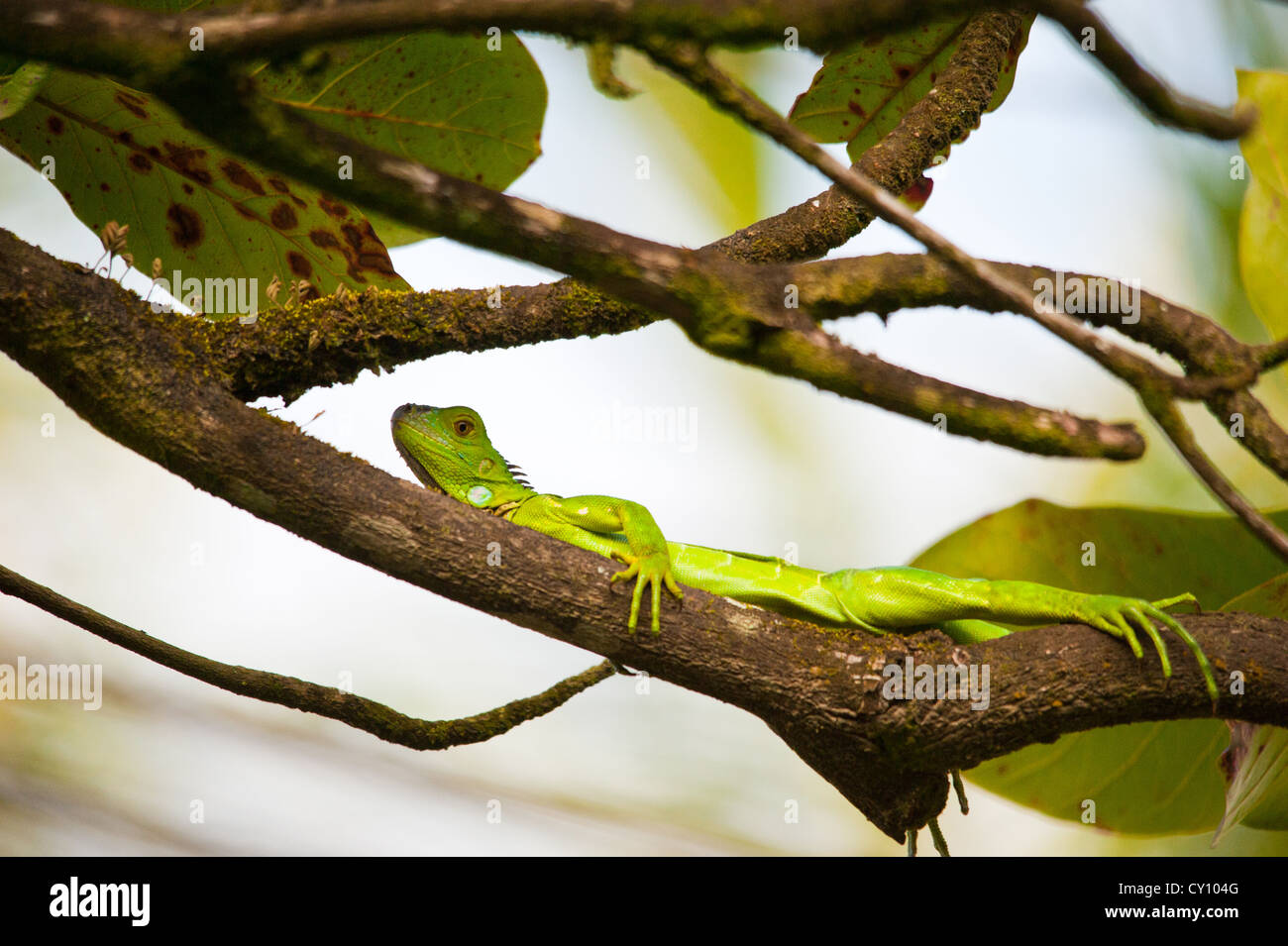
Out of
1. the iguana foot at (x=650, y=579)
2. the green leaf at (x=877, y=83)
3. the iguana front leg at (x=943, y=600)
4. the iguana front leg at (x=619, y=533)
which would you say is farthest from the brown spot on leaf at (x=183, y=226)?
the iguana front leg at (x=943, y=600)

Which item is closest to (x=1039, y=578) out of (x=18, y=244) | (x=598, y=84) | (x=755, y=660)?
(x=755, y=660)

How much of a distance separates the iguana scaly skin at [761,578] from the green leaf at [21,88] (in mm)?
1530

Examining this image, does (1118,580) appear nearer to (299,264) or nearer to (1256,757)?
(1256,757)

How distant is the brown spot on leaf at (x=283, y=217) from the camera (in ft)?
10.3

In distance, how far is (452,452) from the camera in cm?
360

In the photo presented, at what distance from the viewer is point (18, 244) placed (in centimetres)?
211

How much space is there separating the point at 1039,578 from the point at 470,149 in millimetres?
2372

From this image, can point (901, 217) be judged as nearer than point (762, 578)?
Yes

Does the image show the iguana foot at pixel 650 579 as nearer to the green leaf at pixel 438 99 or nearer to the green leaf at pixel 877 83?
the green leaf at pixel 438 99

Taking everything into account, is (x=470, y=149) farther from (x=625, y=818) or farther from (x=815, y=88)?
(x=625, y=818)

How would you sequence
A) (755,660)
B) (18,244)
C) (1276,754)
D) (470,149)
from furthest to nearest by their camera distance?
(470,149)
(1276,754)
(755,660)
(18,244)

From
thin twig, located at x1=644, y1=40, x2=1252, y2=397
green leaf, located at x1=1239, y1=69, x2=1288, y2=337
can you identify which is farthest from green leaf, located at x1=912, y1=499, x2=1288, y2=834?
thin twig, located at x1=644, y1=40, x2=1252, y2=397

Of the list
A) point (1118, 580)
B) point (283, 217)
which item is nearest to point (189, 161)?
point (283, 217)

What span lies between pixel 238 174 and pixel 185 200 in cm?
19
